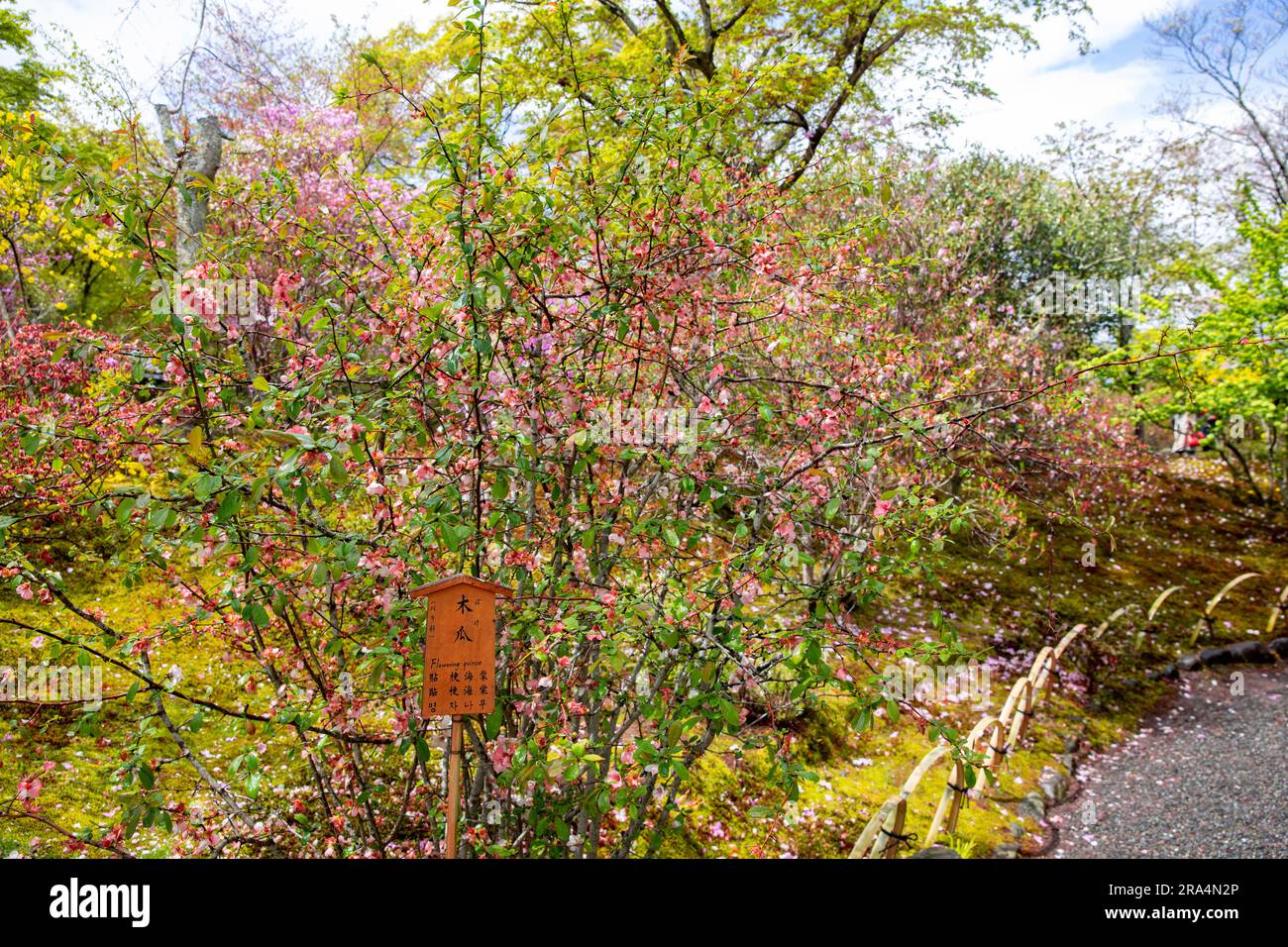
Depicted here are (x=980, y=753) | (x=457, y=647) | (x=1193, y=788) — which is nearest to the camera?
(x=457, y=647)

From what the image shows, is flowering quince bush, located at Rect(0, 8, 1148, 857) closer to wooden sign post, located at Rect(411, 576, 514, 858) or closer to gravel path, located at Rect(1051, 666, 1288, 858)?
wooden sign post, located at Rect(411, 576, 514, 858)

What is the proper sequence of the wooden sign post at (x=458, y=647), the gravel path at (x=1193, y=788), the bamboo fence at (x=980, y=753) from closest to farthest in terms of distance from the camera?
the wooden sign post at (x=458, y=647), the bamboo fence at (x=980, y=753), the gravel path at (x=1193, y=788)

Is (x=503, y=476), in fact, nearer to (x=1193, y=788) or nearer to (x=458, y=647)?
(x=458, y=647)

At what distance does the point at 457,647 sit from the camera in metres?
2.21

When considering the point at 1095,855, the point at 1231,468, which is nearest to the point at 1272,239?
the point at 1231,468

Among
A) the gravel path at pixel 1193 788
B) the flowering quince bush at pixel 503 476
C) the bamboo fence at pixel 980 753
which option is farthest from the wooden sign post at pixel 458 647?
the gravel path at pixel 1193 788

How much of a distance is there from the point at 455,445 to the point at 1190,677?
9038mm

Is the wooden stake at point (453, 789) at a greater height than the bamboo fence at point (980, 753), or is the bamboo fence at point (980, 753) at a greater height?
the wooden stake at point (453, 789)

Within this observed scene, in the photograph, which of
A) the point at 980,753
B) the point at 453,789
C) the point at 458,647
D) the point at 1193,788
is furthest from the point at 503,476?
the point at 1193,788

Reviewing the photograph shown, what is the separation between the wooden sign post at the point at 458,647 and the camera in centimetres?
221

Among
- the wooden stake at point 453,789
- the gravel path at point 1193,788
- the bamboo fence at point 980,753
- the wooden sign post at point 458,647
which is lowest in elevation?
the gravel path at point 1193,788

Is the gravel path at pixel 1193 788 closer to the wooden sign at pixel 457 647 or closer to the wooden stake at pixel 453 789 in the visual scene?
the wooden stake at pixel 453 789

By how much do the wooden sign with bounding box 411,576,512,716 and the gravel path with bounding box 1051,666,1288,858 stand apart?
4.31 m

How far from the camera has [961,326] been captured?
910cm
